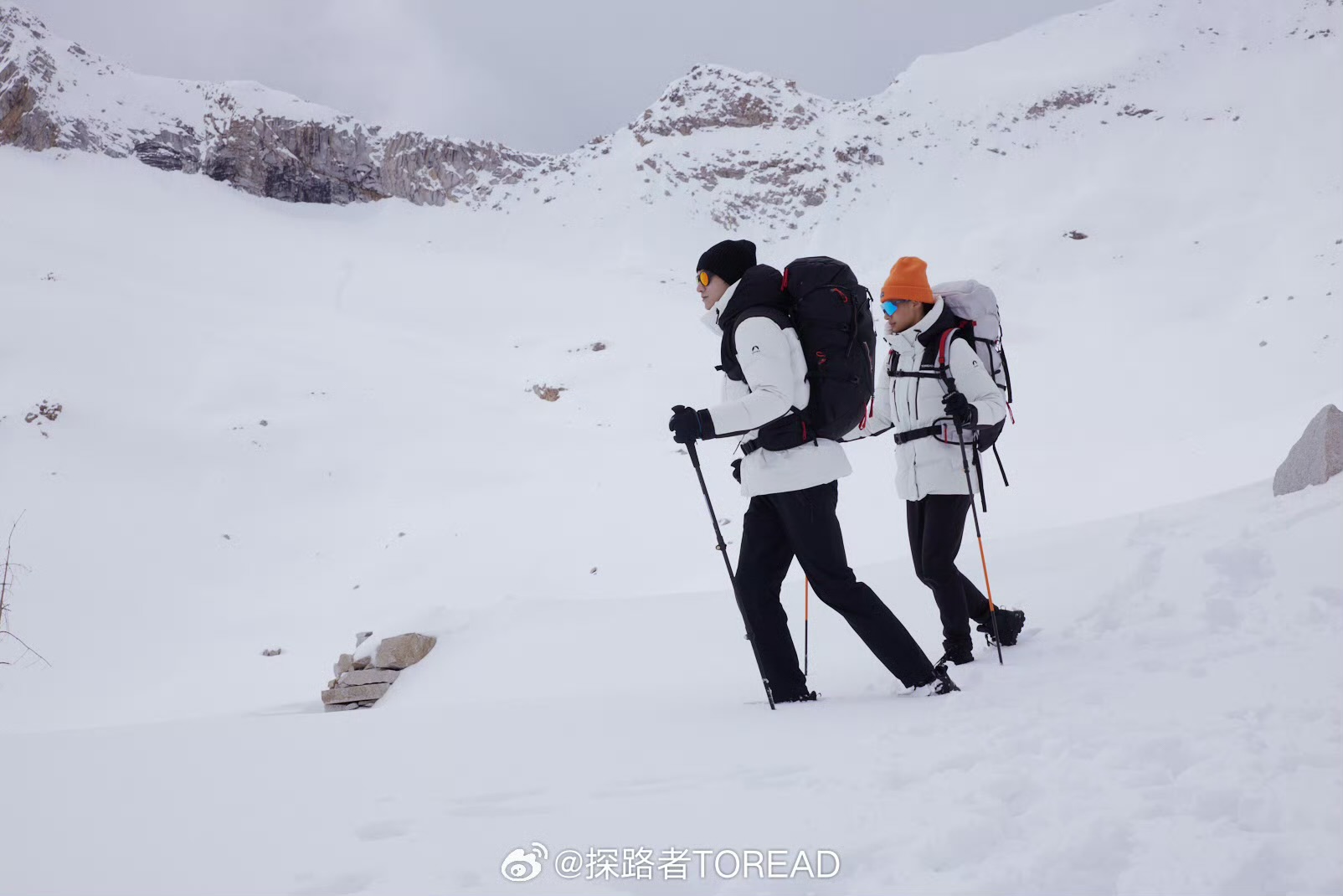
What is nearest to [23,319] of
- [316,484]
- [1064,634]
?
[316,484]

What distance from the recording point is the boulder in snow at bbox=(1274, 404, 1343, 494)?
19.4ft

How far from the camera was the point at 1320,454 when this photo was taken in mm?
5965

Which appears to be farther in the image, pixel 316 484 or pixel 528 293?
pixel 528 293

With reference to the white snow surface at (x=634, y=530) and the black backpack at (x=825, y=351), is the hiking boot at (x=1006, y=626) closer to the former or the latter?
the white snow surface at (x=634, y=530)

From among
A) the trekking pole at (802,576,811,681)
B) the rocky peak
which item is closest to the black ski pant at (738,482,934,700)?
the trekking pole at (802,576,811,681)

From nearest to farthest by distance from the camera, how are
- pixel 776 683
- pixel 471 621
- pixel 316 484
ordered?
pixel 776 683
pixel 471 621
pixel 316 484

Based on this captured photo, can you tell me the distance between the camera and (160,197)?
38.3 metres

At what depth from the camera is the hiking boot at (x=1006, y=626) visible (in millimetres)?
4453

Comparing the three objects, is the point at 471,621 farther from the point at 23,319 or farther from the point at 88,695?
the point at 23,319

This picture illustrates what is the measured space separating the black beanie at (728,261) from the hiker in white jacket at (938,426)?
873 millimetres

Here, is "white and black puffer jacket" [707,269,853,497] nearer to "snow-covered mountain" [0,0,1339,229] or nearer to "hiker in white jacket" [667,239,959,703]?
"hiker in white jacket" [667,239,959,703]

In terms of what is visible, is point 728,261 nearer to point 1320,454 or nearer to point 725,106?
point 1320,454

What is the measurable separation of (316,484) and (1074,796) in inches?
680

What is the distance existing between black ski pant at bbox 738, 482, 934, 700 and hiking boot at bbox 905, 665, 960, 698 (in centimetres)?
3
